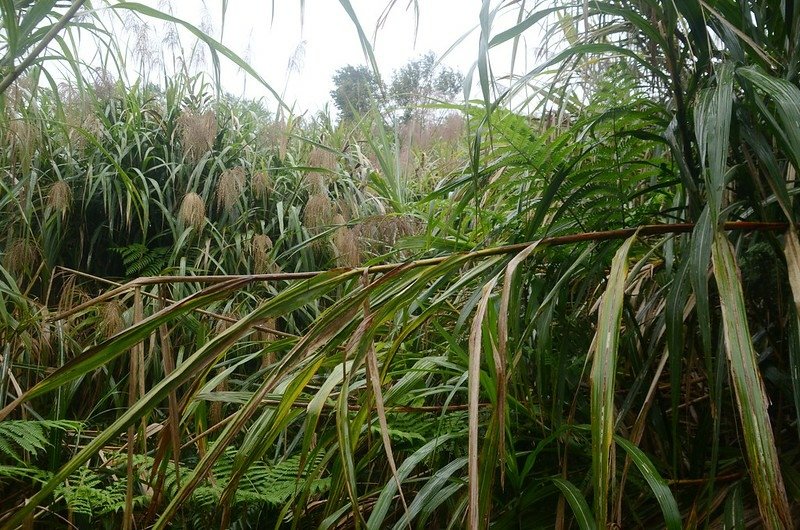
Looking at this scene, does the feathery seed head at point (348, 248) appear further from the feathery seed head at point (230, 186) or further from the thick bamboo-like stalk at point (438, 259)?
the thick bamboo-like stalk at point (438, 259)

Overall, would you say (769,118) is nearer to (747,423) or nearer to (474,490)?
(747,423)

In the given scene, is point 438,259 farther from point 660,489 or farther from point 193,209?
point 193,209

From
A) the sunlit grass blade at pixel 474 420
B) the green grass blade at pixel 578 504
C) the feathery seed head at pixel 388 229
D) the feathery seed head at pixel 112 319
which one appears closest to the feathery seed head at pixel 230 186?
the feathery seed head at pixel 388 229

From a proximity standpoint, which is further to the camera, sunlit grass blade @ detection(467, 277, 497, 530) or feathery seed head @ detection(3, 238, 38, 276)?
feathery seed head @ detection(3, 238, 38, 276)

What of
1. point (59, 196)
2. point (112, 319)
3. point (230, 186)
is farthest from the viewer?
point (230, 186)

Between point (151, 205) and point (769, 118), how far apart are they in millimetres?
2156

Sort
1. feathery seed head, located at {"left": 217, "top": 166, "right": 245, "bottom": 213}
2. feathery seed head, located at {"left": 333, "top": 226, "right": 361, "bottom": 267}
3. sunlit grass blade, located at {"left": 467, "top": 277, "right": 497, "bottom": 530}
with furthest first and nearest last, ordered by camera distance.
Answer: feathery seed head, located at {"left": 217, "top": 166, "right": 245, "bottom": 213}, feathery seed head, located at {"left": 333, "top": 226, "right": 361, "bottom": 267}, sunlit grass blade, located at {"left": 467, "top": 277, "right": 497, "bottom": 530}

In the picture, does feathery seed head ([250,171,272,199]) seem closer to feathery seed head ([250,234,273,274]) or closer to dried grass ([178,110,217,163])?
dried grass ([178,110,217,163])

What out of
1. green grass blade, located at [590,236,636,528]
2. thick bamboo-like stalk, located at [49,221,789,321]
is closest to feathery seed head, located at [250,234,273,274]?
thick bamboo-like stalk, located at [49,221,789,321]

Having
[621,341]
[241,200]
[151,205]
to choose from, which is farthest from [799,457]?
[151,205]

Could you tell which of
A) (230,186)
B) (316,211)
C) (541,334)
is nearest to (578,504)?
(541,334)

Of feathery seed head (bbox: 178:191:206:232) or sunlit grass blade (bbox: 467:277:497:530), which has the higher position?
feathery seed head (bbox: 178:191:206:232)

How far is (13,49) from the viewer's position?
636 millimetres

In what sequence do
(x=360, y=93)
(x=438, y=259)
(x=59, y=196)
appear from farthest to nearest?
1. (x=360, y=93)
2. (x=59, y=196)
3. (x=438, y=259)
